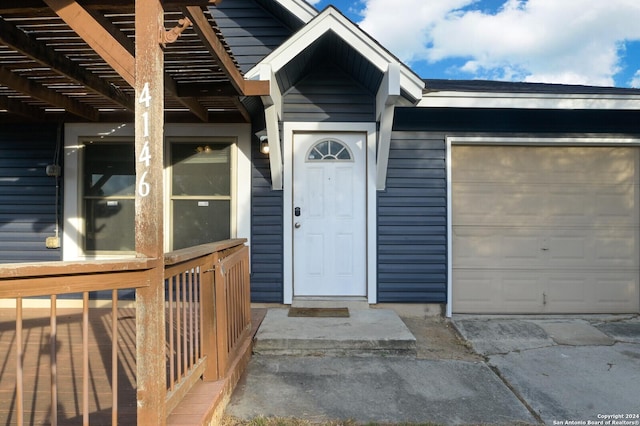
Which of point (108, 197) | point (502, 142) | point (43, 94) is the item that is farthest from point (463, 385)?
point (43, 94)

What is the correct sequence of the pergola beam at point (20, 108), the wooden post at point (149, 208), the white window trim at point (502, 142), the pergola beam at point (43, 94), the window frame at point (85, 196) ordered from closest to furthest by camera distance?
the wooden post at point (149, 208) → the pergola beam at point (43, 94) → the pergola beam at point (20, 108) → the white window trim at point (502, 142) → the window frame at point (85, 196)

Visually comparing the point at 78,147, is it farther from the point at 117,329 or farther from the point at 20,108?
the point at 117,329

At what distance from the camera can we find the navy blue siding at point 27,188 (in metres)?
4.82

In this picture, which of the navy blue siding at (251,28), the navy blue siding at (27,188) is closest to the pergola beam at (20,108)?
the navy blue siding at (27,188)

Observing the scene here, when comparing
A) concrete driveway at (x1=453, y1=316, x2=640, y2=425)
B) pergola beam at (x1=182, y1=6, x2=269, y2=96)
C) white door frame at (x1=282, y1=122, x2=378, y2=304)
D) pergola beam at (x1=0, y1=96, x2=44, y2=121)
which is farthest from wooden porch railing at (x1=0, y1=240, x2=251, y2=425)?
pergola beam at (x1=0, y1=96, x2=44, y2=121)

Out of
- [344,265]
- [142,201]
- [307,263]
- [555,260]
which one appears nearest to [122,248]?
[307,263]

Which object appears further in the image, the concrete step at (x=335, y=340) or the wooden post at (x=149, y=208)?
the concrete step at (x=335, y=340)

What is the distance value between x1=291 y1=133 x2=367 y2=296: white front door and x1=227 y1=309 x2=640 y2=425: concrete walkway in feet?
3.25

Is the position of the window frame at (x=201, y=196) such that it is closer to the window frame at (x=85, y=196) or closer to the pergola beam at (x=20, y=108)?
the window frame at (x=85, y=196)

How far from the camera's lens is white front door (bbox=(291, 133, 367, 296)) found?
4.68m

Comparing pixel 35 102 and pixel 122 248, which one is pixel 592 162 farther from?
pixel 35 102

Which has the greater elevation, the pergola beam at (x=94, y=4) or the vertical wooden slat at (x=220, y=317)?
the pergola beam at (x=94, y=4)

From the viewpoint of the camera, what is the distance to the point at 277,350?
345 cm

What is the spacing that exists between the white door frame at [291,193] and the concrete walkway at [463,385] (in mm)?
1037
